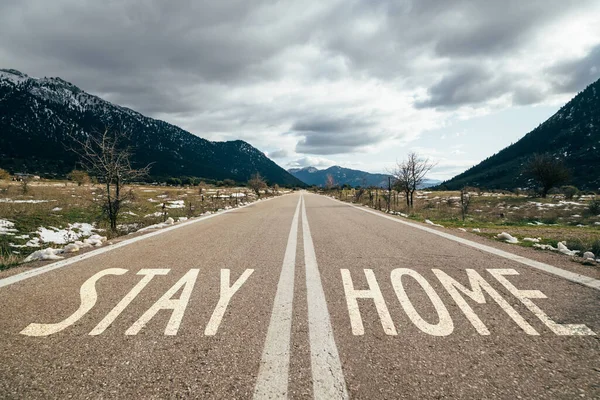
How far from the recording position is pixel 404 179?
26.6 m

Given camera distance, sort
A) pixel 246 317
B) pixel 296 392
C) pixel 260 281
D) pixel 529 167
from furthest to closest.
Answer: pixel 529 167
pixel 260 281
pixel 246 317
pixel 296 392

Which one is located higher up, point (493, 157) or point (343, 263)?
point (493, 157)

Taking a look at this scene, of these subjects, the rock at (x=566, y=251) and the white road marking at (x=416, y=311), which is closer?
the white road marking at (x=416, y=311)

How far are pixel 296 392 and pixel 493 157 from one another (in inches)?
9120

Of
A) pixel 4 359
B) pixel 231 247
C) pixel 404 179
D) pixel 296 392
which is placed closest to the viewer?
pixel 296 392

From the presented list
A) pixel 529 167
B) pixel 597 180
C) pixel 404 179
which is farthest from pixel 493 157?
pixel 404 179

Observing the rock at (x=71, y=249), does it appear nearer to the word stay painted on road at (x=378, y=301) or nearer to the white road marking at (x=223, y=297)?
the word stay painted on road at (x=378, y=301)

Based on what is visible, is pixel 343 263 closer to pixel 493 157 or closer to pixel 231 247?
pixel 231 247

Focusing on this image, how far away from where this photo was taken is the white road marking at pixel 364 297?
8.63 feet

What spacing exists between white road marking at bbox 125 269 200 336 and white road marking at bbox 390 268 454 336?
219 centimetres

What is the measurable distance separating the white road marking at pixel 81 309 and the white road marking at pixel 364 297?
2.60m

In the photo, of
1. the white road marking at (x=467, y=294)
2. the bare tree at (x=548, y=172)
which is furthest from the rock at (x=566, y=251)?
the bare tree at (x=548, y=172)

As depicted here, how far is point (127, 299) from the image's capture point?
3.25 m

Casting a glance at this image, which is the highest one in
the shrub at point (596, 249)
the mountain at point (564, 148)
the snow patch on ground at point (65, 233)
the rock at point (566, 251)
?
the mountain at point (564, 148)
